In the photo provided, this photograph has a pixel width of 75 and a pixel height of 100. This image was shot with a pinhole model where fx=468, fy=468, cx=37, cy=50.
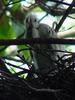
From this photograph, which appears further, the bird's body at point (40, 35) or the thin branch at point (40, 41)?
the bird's body at point (40, 35)

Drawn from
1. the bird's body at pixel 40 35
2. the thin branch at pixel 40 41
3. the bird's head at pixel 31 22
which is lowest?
the bird's body at pixel 40 35

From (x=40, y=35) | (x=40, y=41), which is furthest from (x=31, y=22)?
(x=40, y=41)

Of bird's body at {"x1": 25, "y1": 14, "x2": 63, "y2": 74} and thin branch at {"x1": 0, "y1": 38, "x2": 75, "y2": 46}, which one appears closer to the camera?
thin branch at {"x1": 0, "y1": 38, "x2": 75, "y2": 46}

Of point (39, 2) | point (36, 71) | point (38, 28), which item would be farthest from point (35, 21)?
point (36, 71)

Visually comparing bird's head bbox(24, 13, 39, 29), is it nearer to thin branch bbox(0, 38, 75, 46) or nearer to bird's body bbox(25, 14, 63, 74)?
bird's body bbox(25, 14, 63, 74)

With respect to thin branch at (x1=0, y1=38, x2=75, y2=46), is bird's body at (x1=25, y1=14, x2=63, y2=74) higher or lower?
lower

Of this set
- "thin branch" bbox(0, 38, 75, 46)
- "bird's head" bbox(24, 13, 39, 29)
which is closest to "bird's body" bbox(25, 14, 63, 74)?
"bird's head" bbox(24, 13, 39, 29)

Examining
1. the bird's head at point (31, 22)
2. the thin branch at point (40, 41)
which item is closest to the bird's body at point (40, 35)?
the bird's head at point (31, 22)

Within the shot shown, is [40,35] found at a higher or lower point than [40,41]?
lower

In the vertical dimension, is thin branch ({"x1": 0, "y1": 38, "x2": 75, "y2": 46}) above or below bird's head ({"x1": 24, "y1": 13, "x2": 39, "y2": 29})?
above

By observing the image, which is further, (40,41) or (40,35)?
(40,35)

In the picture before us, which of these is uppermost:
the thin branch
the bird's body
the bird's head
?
the thin branch

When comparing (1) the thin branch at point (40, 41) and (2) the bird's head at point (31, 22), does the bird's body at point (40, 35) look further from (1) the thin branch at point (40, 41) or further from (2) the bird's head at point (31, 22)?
(1) the thin branch at point (40, 41)

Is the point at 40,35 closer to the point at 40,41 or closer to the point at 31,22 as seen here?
the point at 31,22
